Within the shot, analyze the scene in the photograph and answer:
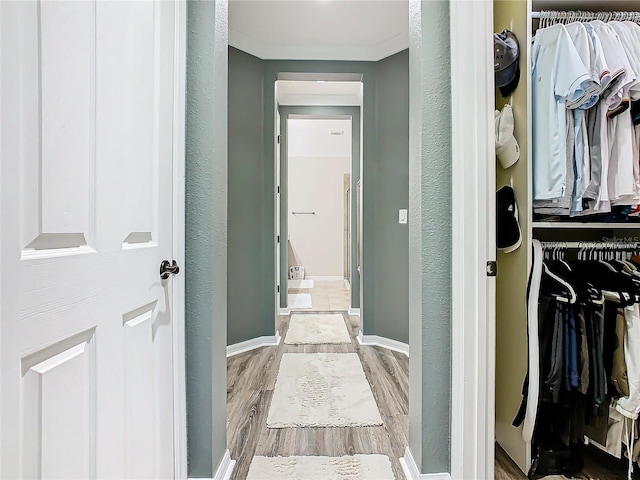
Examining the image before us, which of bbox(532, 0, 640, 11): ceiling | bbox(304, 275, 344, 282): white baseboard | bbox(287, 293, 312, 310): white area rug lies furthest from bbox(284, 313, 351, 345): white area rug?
bbox(304, 275, 344, 282): white baseboard

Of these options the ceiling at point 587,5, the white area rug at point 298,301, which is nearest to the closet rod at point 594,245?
the ceiling at point 587,5

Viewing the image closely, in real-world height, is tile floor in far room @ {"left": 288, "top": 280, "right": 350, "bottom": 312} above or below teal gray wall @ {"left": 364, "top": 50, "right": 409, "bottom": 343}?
below

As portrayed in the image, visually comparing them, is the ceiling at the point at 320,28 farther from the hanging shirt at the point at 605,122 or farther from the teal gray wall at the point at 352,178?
the hanging shirt at the point at 605,122

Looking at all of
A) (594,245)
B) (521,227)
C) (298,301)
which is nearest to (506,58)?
(521,227)

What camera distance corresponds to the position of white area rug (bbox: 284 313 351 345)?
10.6ft

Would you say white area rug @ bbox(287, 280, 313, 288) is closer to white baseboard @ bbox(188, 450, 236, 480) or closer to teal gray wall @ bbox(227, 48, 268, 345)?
teal gray wall @ bbox(227, 48, 268, 345)

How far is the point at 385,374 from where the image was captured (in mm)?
2486

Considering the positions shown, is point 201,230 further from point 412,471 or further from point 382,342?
point 382,342
